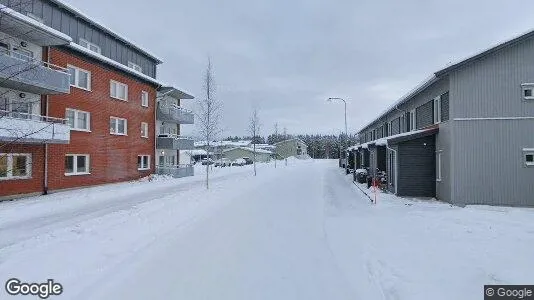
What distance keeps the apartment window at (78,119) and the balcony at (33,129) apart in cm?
99

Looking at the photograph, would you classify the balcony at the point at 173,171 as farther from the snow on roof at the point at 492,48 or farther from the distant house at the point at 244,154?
the distant house at the point at 244,154

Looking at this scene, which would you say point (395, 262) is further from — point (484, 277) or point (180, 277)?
point (180, 277)

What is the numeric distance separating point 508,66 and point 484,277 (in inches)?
517

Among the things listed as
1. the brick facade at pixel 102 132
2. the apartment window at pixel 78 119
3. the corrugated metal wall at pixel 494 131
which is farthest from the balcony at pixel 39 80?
the corrugated metal wall at pixel 494 131

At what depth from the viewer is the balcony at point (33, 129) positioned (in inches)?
687

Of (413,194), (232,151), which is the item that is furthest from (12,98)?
(232,151)

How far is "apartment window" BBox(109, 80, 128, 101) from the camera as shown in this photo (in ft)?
93.5

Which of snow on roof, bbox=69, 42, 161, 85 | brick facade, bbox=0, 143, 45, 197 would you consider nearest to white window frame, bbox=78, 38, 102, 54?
snow on roof, bbox=69, 42, 161, 85

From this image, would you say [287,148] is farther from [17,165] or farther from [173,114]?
[17,165]

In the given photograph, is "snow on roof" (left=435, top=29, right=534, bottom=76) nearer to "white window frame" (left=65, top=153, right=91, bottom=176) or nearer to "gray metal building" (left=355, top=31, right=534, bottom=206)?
"gray metal building" (left=355, top=31, right=534, bottom=206)

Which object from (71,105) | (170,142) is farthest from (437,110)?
(170,142)

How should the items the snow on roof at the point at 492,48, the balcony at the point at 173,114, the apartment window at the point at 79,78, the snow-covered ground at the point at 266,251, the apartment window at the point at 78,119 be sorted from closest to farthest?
1. the snow-covered ground at the point at 266,251
2. the snow on roof at the point at 492,48
3. the apartment window at the point at 78,119
4. the apartment window at the point at 79,78
5. the balcony at the point at 173,114

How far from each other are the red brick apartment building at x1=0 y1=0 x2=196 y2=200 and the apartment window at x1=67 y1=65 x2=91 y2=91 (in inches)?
2.4

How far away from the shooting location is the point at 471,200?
16.7 metres
